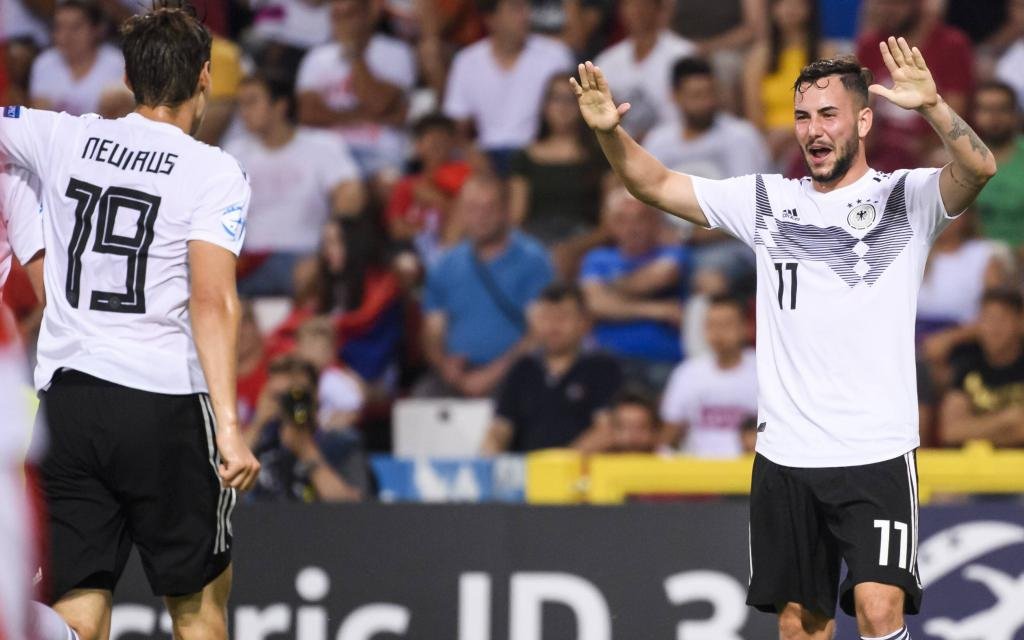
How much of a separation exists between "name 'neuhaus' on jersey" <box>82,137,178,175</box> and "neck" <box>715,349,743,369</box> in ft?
16.1

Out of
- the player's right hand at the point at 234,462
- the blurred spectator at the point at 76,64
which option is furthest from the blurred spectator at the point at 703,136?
the player's right hand at the point at 234,462

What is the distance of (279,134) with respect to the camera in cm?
1120

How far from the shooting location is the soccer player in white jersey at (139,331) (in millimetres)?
5309

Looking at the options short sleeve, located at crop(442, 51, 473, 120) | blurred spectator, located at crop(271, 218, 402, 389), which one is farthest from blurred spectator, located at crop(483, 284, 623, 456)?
short sleeve, located at crop(442, 51, 473, 120)

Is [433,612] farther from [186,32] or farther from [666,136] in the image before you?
[666,136]

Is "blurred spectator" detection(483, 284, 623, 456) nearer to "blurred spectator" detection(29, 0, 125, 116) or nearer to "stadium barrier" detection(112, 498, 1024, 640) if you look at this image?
"stadium barrier" detection(112, 498, 1024, 640)

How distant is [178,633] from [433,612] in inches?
75.7

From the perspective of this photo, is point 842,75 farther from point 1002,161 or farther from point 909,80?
point 1002,161

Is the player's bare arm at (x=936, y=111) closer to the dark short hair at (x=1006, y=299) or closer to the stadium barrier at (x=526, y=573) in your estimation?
the stadium barrier at (x=526, y=573)

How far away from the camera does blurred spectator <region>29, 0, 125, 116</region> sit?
39.1ft

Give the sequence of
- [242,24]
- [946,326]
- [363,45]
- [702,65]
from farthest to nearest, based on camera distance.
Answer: [242,24] < [363,45] < [702,65] < [946,326]

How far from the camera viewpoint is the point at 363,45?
38.7ft

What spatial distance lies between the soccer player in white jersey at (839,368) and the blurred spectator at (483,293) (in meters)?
4.69

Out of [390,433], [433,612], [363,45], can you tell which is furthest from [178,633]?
[363,45]
